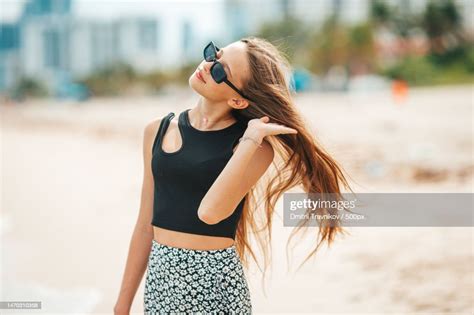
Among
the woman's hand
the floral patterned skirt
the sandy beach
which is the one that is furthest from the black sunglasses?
the floral patterned skirt

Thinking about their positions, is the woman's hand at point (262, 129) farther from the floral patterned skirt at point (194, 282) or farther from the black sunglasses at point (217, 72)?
the floral patterned skirt at point (194, 282)

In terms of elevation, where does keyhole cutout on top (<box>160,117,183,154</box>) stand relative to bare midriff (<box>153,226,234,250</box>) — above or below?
above

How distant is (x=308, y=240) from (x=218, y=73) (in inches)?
168

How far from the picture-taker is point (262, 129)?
176 centimetres

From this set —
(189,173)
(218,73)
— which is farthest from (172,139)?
(218,73)

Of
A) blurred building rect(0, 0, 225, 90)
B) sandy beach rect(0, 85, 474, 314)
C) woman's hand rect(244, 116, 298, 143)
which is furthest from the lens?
blurred building rect(0, 0, 225, 90)

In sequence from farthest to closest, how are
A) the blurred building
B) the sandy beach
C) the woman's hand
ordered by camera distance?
1. the blurred building
2. the sandy beach
3. the woman's hand

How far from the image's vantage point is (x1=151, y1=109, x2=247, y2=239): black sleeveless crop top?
1792mm

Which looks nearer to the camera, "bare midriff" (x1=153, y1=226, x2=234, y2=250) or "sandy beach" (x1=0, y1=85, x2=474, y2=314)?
"bare midriff" (x1=153, y1=226, x2=234, y2=250)

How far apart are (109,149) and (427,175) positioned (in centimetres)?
1053

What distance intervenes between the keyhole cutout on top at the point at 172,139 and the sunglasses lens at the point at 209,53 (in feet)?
0.68

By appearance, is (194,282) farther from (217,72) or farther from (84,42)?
(84,42)

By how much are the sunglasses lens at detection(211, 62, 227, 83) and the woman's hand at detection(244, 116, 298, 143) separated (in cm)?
15

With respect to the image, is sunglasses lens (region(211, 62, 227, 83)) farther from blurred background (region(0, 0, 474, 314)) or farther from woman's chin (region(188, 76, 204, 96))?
blurred background (region(0, 0, 474, 314))
